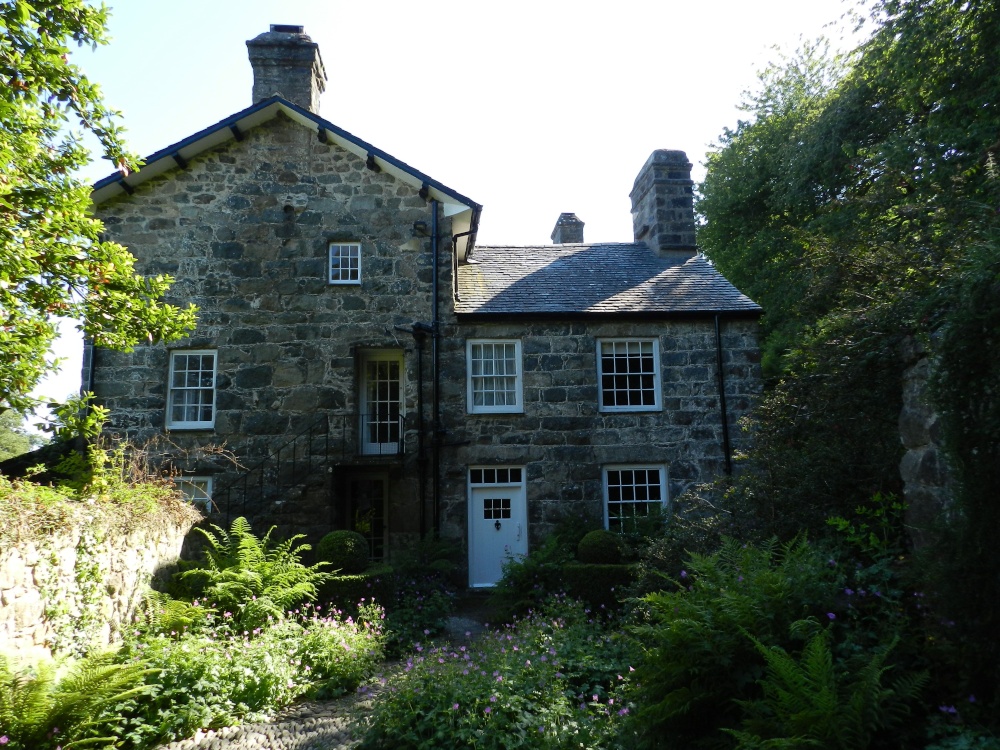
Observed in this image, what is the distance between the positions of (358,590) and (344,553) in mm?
822

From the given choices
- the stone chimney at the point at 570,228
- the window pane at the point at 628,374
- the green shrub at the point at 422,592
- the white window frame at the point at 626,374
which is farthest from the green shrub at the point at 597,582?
the stone chimney at the point at 570,228

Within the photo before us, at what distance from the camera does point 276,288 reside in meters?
14.5

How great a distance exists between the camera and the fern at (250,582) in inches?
349

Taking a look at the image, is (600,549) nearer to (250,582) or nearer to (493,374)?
(493,374)

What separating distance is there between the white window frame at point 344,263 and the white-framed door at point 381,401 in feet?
5.36

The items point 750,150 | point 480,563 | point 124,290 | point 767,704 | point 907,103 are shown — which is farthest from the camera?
point 750,150

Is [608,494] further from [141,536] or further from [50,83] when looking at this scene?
[50,83]

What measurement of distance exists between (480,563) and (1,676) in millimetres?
9193

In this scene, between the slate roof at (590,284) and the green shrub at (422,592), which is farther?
the slate roof at (590,284)

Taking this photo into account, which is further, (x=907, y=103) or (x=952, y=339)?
(x=907, y=103)

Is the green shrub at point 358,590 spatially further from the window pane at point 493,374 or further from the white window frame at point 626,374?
the white window frame at point 626,374

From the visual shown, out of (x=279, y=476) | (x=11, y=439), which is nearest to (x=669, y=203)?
(x=279, y=476)

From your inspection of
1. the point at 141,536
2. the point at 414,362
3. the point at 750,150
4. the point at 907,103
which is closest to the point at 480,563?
the point at 414,362

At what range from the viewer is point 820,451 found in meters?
7.15
